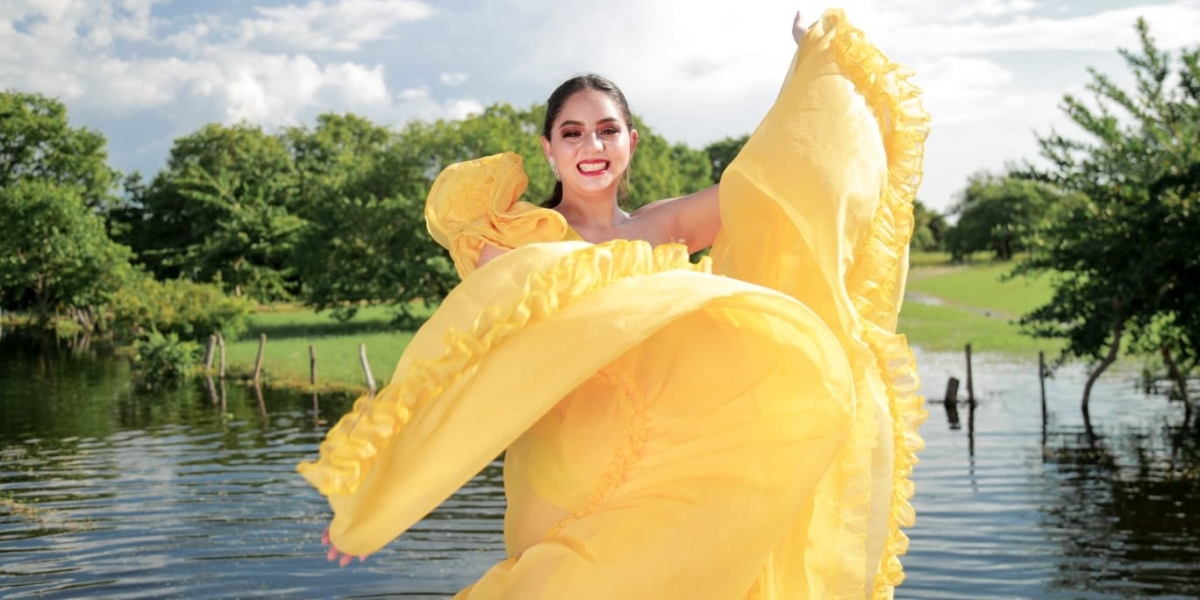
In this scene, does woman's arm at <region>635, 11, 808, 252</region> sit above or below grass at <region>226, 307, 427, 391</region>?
above

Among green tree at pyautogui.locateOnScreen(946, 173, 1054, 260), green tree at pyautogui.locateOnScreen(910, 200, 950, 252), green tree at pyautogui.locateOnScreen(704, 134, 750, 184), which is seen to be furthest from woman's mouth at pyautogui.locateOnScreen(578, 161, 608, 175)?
green tree at pyautogui.locateOnScreen(910, 200, 950, 252)

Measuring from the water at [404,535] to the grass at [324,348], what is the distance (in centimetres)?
293

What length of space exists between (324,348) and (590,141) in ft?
77.5

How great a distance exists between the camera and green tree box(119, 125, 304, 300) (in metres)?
41.2

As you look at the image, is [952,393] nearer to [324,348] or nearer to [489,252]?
[324,348]

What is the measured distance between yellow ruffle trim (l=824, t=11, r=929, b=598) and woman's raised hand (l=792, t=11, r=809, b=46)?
0.06 metres

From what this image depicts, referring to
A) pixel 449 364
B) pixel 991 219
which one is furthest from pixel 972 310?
pixel 449 364

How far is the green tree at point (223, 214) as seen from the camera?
41.2m

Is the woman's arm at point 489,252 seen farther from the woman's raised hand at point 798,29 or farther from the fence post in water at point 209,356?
the fence post in water at point 209,356

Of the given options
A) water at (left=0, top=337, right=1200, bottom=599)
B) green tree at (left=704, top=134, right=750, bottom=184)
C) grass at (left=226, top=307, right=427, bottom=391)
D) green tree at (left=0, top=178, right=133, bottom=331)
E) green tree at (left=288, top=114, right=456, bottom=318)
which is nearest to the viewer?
water at (left=0, top=337, right=1200, bottom=599)

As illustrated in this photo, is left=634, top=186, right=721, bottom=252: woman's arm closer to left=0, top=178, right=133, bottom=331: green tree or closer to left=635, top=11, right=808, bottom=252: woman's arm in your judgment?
left=635, top=11, right=808, bottom=252: woman's arm

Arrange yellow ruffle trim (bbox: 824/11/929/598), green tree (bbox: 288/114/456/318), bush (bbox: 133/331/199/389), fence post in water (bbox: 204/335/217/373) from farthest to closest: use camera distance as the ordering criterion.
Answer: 1. green tree (bbox: 288/114/456/318)
2. fence post in water (bbox: 204/335/217/373)
3. bush (bbox: 133/331/199/389)
4. yellow ruffle trim (bbox: 824/11/929/598)

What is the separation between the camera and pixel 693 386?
2301mm

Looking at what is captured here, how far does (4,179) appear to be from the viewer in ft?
124
